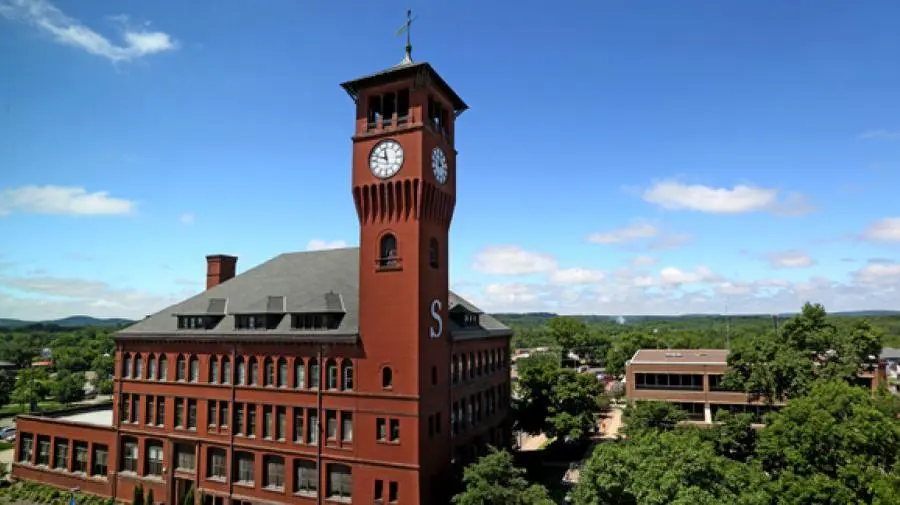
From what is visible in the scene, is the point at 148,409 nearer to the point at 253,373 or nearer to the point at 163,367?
the point at 163,367

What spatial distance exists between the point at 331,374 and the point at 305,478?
797cm

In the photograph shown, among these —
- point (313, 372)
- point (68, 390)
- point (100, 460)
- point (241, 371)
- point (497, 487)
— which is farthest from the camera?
point (68, 390)

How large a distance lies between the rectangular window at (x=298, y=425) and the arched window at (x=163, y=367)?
14.3 meters

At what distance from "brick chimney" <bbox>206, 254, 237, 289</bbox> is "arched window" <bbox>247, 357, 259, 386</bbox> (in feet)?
48.1

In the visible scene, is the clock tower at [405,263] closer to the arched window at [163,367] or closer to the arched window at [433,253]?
the arched window at [433,253]

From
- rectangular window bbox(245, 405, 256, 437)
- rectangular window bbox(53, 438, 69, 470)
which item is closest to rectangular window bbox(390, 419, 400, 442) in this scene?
rectangular window bbox(245, 405, 256, 437)

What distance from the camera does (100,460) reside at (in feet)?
161

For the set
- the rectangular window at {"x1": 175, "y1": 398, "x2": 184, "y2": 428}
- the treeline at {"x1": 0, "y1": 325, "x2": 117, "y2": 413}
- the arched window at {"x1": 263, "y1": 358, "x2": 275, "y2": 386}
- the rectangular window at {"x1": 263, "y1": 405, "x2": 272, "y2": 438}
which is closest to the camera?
the rectangular window at {"x1": 263, "y1": 405, "x2": 272, "y2": 438}

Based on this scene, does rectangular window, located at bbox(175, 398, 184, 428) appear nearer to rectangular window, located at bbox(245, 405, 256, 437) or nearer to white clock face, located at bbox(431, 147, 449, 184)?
rectangular window, located at bbox(245, 405, 256, 437)

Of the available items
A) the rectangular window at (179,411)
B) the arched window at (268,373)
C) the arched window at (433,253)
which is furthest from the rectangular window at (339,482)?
the rectangular window at (179,411)

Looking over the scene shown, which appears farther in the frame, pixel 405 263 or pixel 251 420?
pixel 251 420

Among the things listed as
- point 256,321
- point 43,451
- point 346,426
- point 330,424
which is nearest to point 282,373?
point 256,321

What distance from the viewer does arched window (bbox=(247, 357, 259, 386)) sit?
139ft

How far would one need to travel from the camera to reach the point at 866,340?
6481 cm
